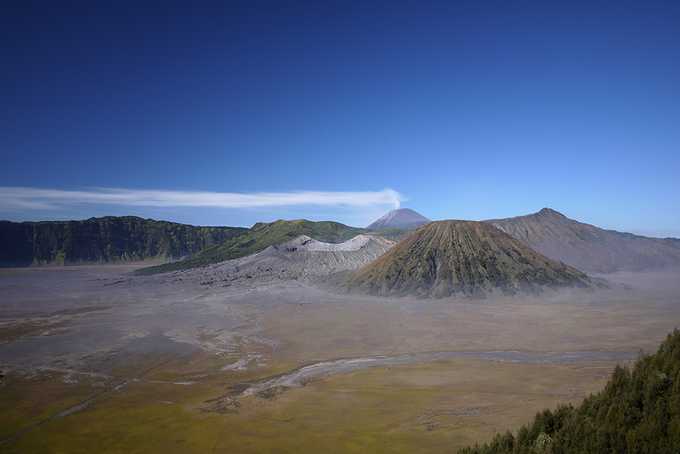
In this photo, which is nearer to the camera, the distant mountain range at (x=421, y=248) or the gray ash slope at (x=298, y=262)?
the distant mountain range at (x=421, y=248)

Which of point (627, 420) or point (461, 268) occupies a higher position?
point (461, 268)

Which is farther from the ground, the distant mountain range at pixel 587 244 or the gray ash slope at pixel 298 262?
the distant mountain range at pixel 587 244

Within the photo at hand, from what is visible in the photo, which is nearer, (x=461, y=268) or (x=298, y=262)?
(x=461, y=268)

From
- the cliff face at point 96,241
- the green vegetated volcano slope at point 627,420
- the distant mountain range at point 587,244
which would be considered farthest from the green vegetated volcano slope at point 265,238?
the green vegetated volcano slope at point 627,420

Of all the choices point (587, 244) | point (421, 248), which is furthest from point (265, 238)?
point (587, 244)

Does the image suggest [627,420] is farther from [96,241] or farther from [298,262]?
[96,241]

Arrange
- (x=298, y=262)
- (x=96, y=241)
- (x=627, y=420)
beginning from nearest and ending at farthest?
(x=627, y=420) → (x=298, y=262) → (x=96, y=241)

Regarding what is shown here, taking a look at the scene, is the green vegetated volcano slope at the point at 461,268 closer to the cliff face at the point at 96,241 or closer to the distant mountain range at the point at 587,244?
the distant mountain range at the point at 587,244
